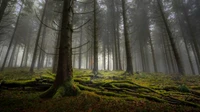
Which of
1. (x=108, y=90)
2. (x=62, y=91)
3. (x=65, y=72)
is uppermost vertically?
(x=65, y=72)

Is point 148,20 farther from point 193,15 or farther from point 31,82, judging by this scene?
point 31,82

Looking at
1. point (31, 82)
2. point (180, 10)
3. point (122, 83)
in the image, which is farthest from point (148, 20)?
point (31, 82)

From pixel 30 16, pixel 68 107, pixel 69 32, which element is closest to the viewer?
pixel 68 107

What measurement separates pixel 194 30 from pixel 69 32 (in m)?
21.5

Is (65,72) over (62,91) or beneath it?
over

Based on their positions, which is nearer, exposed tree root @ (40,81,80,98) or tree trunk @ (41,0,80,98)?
exposed tree root @ (40,81,80,98)

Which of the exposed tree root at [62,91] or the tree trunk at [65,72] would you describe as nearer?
the exposed tree root at [62,91]

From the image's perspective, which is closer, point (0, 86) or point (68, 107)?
point (68, 107)

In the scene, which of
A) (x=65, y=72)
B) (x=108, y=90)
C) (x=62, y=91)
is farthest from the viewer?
(x=108, y=90)

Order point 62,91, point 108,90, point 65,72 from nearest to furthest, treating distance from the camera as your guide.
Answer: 1. point 62,91
2. point 65,72
3. point 108,90

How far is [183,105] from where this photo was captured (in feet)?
10.9

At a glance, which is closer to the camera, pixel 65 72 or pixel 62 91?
pixel 62 91

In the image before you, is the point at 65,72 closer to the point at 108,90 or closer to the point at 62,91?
the point at 62,91

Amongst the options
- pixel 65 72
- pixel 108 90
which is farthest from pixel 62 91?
pixel 108 90
